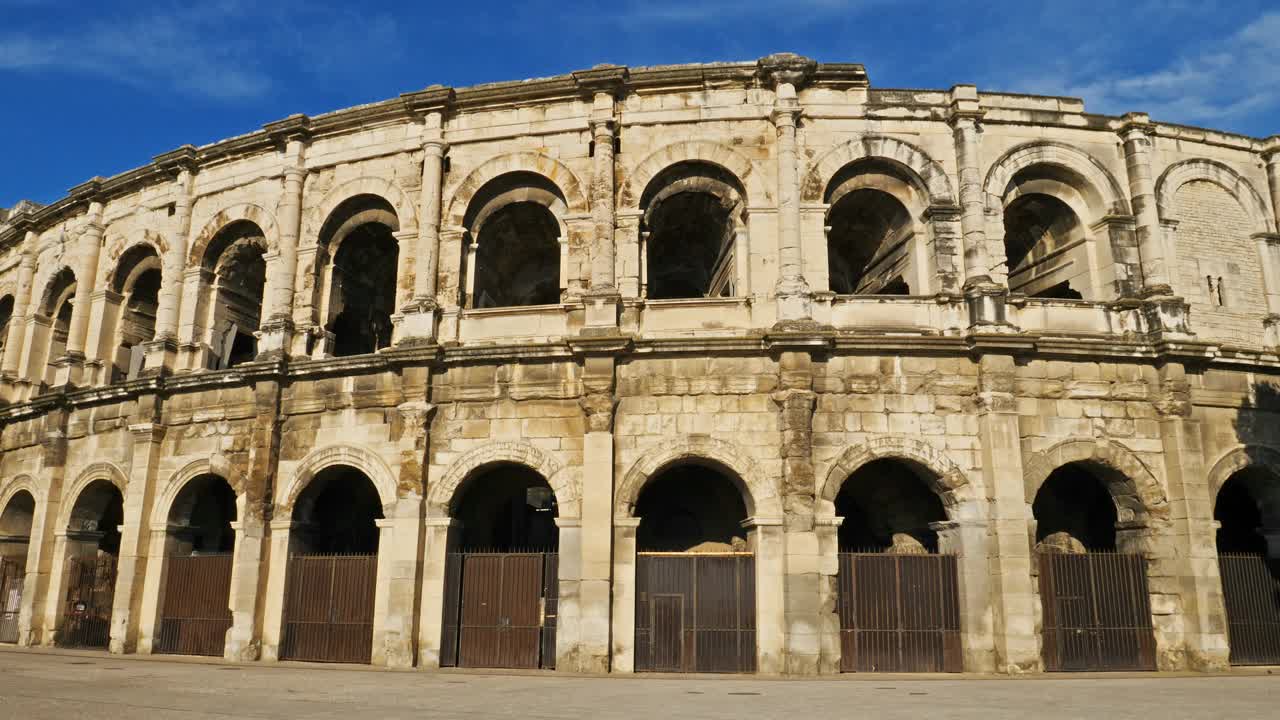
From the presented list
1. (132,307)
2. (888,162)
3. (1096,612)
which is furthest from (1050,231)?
(132,307)

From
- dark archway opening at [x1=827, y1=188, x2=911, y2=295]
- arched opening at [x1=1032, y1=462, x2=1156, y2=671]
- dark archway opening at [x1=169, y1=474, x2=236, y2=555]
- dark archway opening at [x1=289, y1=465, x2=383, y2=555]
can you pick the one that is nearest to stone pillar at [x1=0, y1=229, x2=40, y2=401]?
dark archway opening at [x1=169, y1=474, x2=236, y2=555]

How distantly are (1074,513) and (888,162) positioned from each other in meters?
6.78

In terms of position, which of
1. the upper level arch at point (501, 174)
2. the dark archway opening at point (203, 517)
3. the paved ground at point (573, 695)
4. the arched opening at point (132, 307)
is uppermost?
the upper level arch at point (501, 174)

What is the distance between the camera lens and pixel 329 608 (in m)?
→ 14.3

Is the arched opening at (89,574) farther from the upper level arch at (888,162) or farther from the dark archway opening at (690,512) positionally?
the upper level arch at (888,162)

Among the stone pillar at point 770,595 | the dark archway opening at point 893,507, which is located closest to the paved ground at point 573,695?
the stone pillar at point 770,595

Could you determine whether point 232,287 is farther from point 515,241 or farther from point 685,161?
point 685,161

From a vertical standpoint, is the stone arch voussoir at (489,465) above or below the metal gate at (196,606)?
above

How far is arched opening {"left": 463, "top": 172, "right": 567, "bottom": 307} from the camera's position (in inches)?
610

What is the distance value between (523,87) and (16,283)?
14.8 meters

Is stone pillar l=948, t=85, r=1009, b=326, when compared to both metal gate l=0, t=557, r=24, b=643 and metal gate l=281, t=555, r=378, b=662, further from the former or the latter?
metal gate l=0, t=557, r=24, b=643

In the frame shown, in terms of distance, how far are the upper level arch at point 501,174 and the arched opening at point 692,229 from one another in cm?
142

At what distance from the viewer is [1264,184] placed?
52.2 feet

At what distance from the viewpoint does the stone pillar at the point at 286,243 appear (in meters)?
15.5
